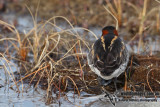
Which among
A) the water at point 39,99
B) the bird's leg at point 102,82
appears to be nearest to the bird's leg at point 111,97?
the water at point 39,99

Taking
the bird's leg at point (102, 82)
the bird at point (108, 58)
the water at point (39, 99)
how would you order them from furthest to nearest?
the bird's leg at point (102, 82)
the bird at point (108, 58)
the water at point (39, 99)

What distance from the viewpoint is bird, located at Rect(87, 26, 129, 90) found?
5.40 m

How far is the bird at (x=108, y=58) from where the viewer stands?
5.40 m

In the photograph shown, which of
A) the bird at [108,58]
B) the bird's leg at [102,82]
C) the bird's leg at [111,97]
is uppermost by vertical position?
the bird at [108,58]

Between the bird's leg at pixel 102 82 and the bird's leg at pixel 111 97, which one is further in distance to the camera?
the bird's leg at pixel 102 82

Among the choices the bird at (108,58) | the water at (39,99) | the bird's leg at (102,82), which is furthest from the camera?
the bird's leg at (102,82)

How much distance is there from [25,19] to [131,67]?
5.85 meters

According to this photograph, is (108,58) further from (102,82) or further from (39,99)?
(39,99)

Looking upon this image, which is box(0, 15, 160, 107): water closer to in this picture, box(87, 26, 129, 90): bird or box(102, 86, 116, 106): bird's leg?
box(102, 86, 116, 106): bird's leg

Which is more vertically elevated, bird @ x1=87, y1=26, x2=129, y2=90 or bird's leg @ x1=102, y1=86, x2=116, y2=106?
bird @ x1=87, y1=26, x2=129, y2=90

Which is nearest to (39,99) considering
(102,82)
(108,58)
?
(102,82)

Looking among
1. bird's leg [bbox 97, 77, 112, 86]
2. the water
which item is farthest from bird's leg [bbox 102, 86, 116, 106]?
bird's leg [bbox 97, 77, 112, 86]

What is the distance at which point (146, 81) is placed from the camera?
6.05m

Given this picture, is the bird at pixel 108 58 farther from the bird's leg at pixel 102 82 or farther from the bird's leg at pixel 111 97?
the bird's leg at pixel 111 97
